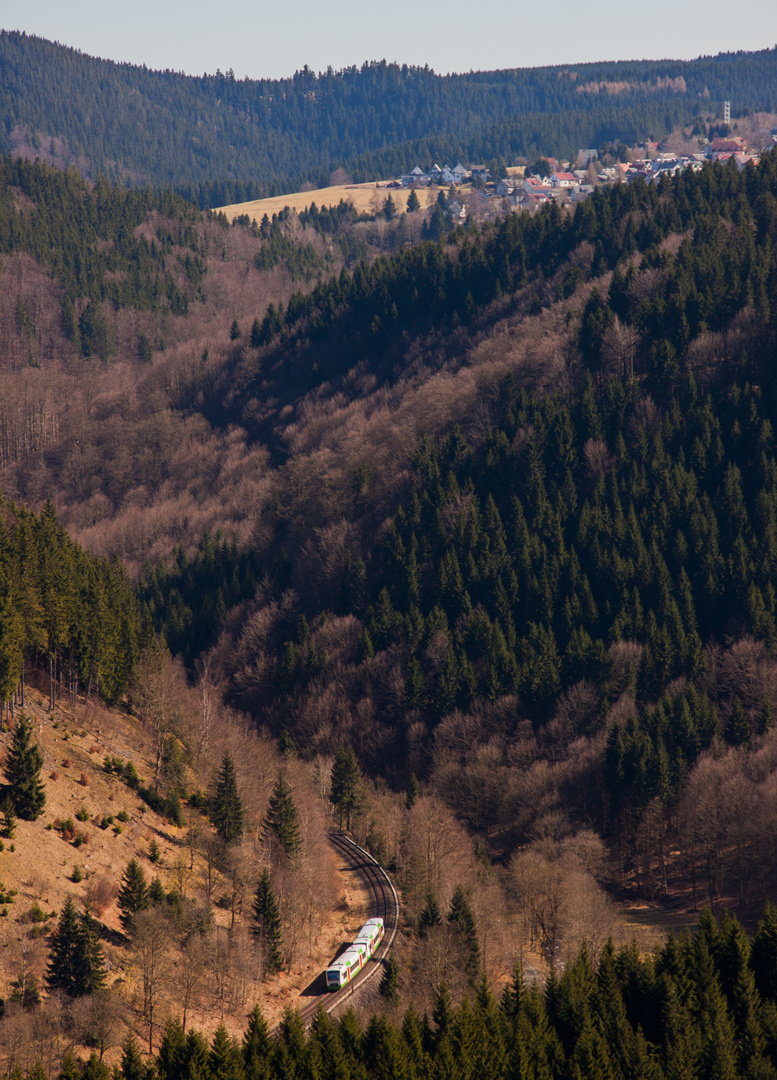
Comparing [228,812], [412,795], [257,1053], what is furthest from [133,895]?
[412,795]

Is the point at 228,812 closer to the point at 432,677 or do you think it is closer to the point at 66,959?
the point at 66,959

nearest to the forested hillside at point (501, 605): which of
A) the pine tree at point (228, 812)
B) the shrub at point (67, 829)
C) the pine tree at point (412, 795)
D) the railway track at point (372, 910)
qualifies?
the pine tree at point (412, 795)

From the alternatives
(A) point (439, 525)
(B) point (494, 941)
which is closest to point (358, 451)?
(A) point (439, 525)

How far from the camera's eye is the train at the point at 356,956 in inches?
2512

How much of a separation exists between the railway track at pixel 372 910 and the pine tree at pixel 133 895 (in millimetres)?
10937

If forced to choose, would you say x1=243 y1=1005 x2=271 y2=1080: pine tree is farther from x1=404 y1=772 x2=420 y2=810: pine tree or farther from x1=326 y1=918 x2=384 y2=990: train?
x1=404 y1=772 x2=420 y2=810: pine tree

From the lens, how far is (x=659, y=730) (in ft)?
317

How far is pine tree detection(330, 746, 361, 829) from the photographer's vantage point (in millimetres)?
90000

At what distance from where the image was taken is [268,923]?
222ft

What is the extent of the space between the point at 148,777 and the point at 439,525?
5917cm

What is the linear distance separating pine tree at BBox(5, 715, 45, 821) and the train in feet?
64.3

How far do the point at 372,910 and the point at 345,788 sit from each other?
57.2 ft

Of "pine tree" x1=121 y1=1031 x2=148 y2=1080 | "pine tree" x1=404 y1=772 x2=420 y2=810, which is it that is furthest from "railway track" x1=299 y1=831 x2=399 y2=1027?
"pine tree" x1=121 y1=1031 x2=148 y2=1080

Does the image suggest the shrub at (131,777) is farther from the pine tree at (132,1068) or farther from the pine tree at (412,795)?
the pine tree at (132,1068)
